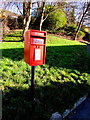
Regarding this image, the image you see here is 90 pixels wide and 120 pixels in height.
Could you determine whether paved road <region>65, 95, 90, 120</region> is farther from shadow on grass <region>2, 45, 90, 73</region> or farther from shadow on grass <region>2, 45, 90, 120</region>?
shadow on grass <region>2, 45, 90, 73</region>

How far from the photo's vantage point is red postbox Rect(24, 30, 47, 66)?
157cm

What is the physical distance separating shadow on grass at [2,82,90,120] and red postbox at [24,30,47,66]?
0.83 metres

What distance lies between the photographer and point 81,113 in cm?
198

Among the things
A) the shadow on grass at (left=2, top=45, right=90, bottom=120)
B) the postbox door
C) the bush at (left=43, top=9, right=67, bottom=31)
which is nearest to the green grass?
the bush at (left=43, top=9, right=67, bottom=31)

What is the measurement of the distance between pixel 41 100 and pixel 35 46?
118 centimetres

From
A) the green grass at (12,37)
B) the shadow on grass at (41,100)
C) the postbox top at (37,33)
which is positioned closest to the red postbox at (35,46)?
the postbox top at (37,33)

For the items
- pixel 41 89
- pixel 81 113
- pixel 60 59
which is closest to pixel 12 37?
pixel 60 59

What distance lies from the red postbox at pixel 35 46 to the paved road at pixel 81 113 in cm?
126

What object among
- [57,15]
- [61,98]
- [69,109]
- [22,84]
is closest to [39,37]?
[22,84]

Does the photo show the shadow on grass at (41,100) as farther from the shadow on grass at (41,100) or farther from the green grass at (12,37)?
the green grass at (12,37)

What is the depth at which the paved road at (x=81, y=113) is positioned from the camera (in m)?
1.86

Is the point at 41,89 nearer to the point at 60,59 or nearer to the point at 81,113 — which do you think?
the point at 81,113

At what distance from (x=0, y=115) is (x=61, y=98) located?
128 cm

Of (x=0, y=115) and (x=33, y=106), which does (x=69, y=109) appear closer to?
(x=33, y=106)
